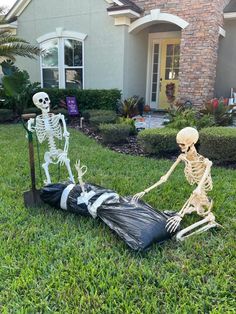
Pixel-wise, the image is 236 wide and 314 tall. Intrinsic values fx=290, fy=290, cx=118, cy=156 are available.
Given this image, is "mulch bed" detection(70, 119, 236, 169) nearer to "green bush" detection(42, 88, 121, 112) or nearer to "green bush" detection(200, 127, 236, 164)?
"green bush" detection(200, 127, 236, 164)

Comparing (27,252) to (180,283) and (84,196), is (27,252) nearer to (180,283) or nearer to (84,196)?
(84,196)

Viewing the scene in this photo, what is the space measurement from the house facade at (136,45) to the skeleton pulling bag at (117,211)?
757cm

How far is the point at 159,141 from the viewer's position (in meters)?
5.91

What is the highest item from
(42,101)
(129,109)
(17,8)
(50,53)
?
(17,8)

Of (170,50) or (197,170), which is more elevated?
(170,50)

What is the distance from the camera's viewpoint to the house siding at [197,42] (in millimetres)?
9117

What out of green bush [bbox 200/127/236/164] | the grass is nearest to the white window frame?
green bush [bbox 200/127/236/164]

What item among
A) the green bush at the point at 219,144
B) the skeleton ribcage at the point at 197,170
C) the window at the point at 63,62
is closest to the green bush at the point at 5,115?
the window at the point at 63,62

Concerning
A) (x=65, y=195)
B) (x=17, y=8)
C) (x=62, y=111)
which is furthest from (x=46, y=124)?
(x=17, y=8)

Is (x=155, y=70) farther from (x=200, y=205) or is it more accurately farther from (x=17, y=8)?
(x=200, y=205)

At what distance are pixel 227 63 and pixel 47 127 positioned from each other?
353 inches

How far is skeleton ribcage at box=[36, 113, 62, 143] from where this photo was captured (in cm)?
386

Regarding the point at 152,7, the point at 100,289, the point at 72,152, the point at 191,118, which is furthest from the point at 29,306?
the point at 152,7

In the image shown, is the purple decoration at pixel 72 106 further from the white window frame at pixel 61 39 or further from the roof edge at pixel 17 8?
the roof edge at pixel 17 8
